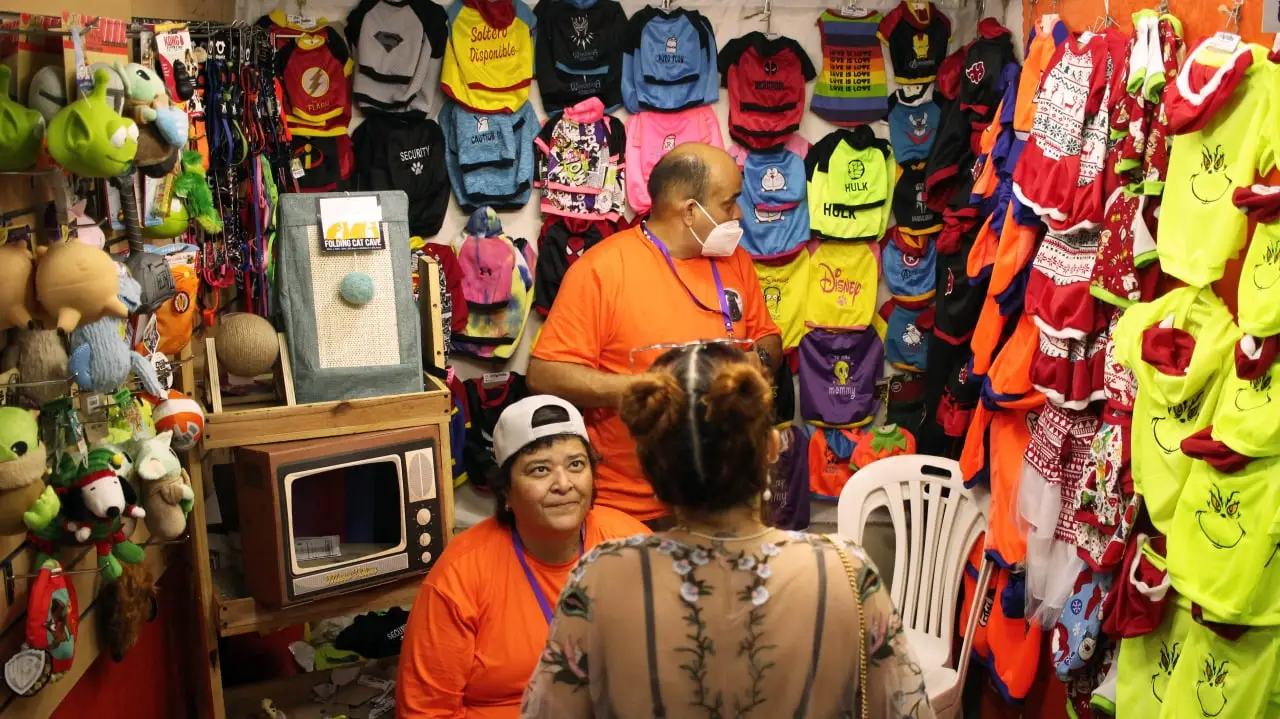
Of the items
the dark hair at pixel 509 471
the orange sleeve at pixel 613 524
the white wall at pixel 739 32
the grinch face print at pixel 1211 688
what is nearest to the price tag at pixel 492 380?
the white wall at pixel 739 32

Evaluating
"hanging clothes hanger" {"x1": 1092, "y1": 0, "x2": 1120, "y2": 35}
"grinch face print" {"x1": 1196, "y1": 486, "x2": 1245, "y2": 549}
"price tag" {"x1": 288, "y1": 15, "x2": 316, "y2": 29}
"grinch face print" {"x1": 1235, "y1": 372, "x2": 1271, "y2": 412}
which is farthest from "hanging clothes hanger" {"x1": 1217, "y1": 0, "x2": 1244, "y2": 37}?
"price tag" {"x1": 288, "y1": 15, "x2": 316, "y2": 29}

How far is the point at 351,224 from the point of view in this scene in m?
2.90

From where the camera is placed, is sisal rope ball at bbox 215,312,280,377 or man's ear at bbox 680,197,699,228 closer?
sisal rope ball at bbox 215,312,280,377

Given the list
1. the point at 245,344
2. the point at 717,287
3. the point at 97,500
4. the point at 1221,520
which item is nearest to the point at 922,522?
the point at 717,287

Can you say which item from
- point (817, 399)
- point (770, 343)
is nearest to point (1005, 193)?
point (770, 343)

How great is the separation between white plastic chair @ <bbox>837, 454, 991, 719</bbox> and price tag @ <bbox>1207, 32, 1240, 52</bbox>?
1.67 m

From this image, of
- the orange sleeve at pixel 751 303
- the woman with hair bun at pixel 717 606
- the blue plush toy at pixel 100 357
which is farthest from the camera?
the orange sleeve at pixel 751 303

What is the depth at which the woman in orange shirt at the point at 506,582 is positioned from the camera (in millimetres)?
2367

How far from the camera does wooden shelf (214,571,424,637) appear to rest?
2.85 meters

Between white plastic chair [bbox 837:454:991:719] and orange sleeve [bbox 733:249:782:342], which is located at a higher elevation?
orange sleeve [bbox 733:249:782:342]

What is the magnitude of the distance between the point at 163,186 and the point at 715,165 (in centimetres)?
152

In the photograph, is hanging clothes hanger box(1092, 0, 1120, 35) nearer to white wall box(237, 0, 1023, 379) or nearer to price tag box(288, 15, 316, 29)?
white wall box(237, 0, 1023, 379)

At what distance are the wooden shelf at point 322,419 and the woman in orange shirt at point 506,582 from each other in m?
0.54

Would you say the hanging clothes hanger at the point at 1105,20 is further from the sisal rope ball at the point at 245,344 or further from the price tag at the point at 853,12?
the sisal rope ball at the point at 245,344
